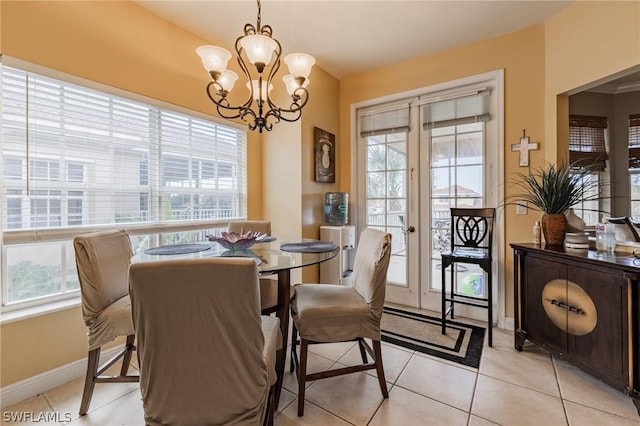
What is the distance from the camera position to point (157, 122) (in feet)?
7.93

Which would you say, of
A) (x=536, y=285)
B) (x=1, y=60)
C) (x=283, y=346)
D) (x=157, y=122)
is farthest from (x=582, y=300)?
(x=1, y=60)

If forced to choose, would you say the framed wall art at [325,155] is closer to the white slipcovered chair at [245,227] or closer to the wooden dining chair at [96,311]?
the white slipcovered chair at [245,227]

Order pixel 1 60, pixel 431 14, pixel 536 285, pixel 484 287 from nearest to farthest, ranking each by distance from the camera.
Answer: pixel 1 60, pixel 536 285, pixel 431 14, pixel 484 287

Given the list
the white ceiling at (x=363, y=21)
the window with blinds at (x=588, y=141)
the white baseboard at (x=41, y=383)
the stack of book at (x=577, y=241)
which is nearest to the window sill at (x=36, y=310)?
the white baseboard at (x=41, y=383)

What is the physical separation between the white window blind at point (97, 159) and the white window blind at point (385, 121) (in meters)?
1.76

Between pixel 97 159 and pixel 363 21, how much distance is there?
2.44 meters

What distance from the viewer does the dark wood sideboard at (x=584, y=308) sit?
1564 mm

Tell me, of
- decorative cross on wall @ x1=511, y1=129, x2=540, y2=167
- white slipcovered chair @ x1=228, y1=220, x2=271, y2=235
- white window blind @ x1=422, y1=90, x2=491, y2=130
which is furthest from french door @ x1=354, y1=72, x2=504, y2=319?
white slipcovered chair @ x1=228, y1=220, x2=271, y2=235

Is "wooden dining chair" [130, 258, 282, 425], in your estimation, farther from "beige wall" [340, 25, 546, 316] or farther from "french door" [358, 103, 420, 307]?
"beige wall" [340, 25, 546, 316]

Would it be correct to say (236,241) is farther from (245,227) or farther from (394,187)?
(394,187)

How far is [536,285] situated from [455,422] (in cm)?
126

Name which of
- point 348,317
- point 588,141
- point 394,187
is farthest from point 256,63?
point 588,141

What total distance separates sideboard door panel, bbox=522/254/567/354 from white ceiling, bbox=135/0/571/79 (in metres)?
2.05

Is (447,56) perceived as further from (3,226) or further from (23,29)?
(3,226)
